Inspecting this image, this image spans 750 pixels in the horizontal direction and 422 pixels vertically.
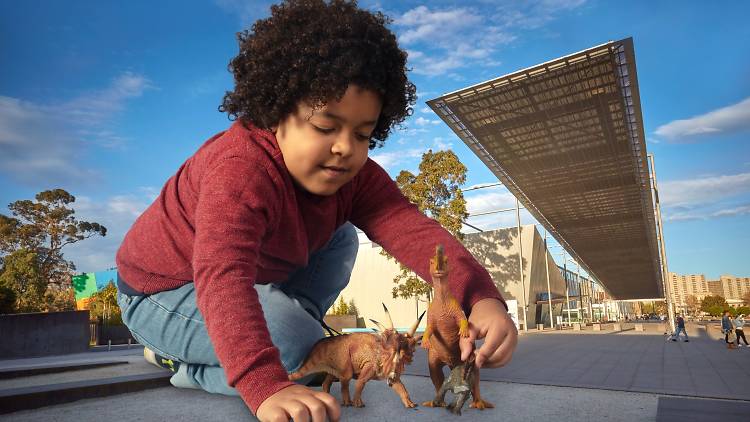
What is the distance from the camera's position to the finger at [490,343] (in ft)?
4.93

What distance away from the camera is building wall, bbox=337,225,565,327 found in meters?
26.7

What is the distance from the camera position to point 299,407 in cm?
102

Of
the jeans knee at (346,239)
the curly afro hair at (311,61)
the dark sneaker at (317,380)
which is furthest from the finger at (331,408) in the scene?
the jeans knee at (346,239)

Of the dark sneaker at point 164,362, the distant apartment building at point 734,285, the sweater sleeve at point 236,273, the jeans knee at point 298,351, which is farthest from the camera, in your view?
the distant apartment building at point 734,285

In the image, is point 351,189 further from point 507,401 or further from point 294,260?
point 507,401

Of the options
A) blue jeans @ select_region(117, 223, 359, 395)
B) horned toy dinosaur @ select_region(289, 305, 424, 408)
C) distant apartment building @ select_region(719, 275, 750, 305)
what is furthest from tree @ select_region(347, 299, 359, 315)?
distant apartment building @ select_region(719, 275, 750, 305)

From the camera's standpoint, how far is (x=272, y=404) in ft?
3.46

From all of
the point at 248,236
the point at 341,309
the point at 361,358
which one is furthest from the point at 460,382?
the point at 341,309

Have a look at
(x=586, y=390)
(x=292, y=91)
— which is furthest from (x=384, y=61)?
(x=586, y=390)

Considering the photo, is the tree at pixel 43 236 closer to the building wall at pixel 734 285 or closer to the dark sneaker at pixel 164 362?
the dark sneaker at pixel 164 362

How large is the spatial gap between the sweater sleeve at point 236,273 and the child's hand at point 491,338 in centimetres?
65

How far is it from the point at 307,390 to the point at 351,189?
1.20 metres

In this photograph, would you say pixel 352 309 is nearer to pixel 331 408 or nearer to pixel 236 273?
pixel 236 273

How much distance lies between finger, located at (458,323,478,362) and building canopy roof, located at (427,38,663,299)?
40.5ft
